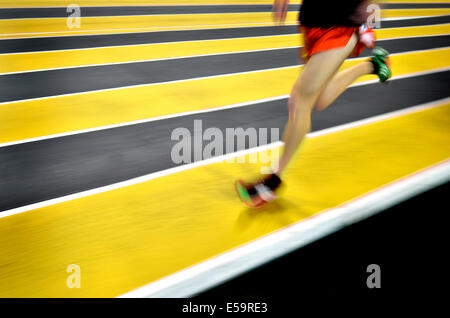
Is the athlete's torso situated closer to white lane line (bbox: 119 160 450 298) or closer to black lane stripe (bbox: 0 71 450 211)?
white lane line (bbox: 119 160 450 298)

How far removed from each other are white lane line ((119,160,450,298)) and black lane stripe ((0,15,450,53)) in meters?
5.44

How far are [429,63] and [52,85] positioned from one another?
209 inches

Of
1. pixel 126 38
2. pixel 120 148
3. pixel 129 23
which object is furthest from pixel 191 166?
pixel 129 23

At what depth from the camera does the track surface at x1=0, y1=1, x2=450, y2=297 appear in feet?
8.43

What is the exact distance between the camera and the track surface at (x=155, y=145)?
2568 millimetres

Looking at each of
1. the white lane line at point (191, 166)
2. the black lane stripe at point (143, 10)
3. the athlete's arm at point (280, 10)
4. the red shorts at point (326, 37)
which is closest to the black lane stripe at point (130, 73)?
the white lane line at point (191, 166)

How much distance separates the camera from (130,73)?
5820mm

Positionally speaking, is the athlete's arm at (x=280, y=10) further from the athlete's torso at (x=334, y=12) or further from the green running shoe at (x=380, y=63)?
the green running shoe at (x=380, y=63)

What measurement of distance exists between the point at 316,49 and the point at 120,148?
197 cm

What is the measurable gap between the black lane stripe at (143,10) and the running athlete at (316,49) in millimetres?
7980

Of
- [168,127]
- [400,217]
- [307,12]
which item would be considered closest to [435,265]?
[400,217]

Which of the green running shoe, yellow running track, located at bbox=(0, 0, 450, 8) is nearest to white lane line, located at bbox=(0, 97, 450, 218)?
the green running shoe

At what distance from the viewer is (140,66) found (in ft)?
20.1
